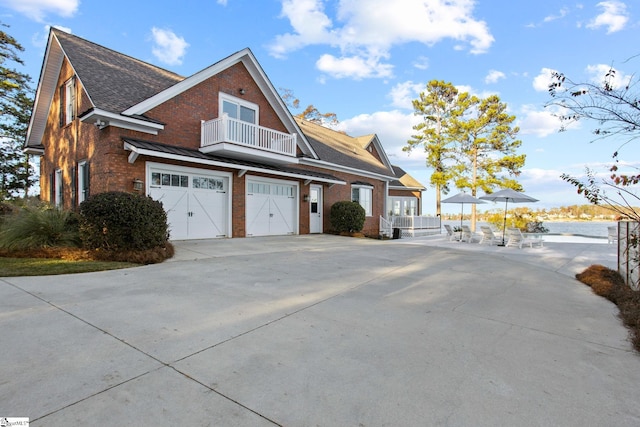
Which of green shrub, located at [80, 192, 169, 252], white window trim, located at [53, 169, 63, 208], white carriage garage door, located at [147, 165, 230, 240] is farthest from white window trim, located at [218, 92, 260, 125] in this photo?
white window trim, located at [53, 169, 63, 208]

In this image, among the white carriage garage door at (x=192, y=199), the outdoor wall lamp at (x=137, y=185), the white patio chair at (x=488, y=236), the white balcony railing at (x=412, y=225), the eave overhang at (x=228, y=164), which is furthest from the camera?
the white balcony railing at (x=412, y=225)

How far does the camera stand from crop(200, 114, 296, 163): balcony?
11883mm

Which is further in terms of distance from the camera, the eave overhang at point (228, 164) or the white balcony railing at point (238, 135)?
the white balcony railing at point (238, 135)

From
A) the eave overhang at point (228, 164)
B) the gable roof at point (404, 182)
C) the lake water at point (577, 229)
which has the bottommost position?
the lake water at point (577, 229)

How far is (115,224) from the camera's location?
8.00m

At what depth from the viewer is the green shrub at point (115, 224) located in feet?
26.1

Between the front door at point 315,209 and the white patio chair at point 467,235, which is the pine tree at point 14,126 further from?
the white patio chair at point 467,235

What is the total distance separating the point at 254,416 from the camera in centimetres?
223

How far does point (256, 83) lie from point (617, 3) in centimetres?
1234

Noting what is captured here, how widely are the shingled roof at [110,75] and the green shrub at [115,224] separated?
339cm

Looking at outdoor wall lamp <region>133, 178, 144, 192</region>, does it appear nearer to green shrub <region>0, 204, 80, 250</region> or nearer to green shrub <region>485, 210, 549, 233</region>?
green shrub <region>0, 204, 80, 250</region>

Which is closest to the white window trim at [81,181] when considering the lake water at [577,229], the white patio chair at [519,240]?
the white patio chair at [519,240]

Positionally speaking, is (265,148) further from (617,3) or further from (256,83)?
(617,3)

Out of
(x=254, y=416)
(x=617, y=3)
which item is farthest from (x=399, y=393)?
(x=617, y=3)
